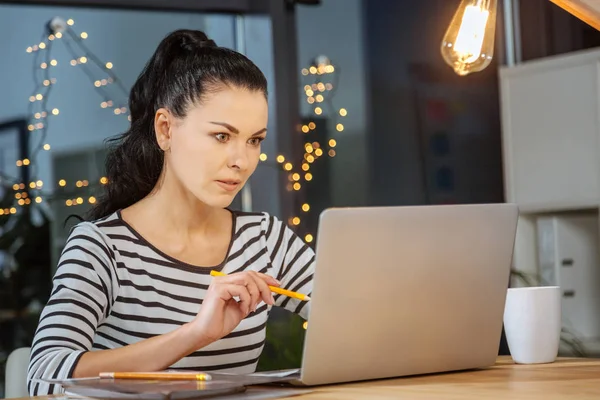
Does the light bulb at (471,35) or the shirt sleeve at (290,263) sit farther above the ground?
the light bulb at (471,35)

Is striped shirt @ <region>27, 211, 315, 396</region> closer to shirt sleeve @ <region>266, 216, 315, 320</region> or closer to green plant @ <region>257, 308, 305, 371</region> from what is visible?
shirt sleeve @ <region>266, 216, 315, 320</region>

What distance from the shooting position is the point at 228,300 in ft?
4.36

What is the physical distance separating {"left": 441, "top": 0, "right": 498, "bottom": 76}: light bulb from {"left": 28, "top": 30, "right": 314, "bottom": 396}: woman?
0.36 m

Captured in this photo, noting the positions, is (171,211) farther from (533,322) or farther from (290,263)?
(533,322)

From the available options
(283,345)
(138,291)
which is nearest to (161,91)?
(138,291)

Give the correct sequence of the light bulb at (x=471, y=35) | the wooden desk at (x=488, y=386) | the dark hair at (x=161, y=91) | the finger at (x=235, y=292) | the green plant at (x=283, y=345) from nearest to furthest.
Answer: the wooden desk at (x=488, y=386)
the finger at (x=235, y=292)
the light bulb at (x=471, y=35)
the dark hair at (x=161, y=91)
the green plant at (x=283, y=345)

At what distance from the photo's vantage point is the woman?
5.31 ft

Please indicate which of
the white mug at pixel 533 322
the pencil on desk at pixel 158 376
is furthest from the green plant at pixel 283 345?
the pencil on desk at pixel 158 376

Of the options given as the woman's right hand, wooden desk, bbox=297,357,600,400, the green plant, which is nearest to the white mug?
wooden desk, bbox=297,357,600,400

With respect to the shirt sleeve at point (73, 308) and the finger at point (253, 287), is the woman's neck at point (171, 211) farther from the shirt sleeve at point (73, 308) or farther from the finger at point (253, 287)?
the finger at point (253, 287)

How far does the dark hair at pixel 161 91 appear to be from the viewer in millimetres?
1729

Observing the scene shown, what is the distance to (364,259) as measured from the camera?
1.18 meters

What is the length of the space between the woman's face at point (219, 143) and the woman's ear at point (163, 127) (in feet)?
0.09

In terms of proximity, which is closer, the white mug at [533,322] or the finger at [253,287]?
the finger at [253,287]
